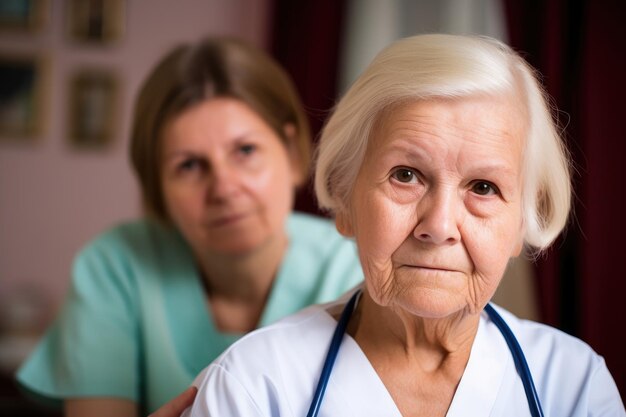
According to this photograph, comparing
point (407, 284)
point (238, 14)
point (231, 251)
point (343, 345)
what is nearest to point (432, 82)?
point (407, 284)

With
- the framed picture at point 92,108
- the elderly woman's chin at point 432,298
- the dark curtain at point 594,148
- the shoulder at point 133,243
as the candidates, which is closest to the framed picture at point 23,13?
the framed picture at point 92,108

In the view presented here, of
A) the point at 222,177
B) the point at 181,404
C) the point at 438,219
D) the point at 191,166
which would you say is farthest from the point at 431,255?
the point at 191,166

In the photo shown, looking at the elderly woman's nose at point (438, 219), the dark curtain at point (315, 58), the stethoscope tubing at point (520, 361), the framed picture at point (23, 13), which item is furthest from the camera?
the framed picture at point (23, 13)

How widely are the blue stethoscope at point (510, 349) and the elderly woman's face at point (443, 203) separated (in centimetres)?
11

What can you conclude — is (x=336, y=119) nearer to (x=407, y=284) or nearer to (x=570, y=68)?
(x=407, y=284)

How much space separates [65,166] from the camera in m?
3.59

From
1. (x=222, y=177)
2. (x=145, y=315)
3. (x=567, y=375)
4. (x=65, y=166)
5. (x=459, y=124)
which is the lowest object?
(x=65, y=166)

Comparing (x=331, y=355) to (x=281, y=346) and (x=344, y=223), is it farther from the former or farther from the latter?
(x=344, y=223)

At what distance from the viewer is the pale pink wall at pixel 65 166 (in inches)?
138

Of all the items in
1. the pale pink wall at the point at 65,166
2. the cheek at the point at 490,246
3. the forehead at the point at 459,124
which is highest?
the forehead at the point at 459,124

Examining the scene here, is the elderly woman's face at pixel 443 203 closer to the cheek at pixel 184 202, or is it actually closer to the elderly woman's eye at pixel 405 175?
the elderly woman's eye at pixel 405 175

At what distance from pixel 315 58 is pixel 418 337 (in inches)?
76.5

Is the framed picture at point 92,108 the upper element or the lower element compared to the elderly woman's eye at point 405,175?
lower

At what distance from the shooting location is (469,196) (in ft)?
3.22
